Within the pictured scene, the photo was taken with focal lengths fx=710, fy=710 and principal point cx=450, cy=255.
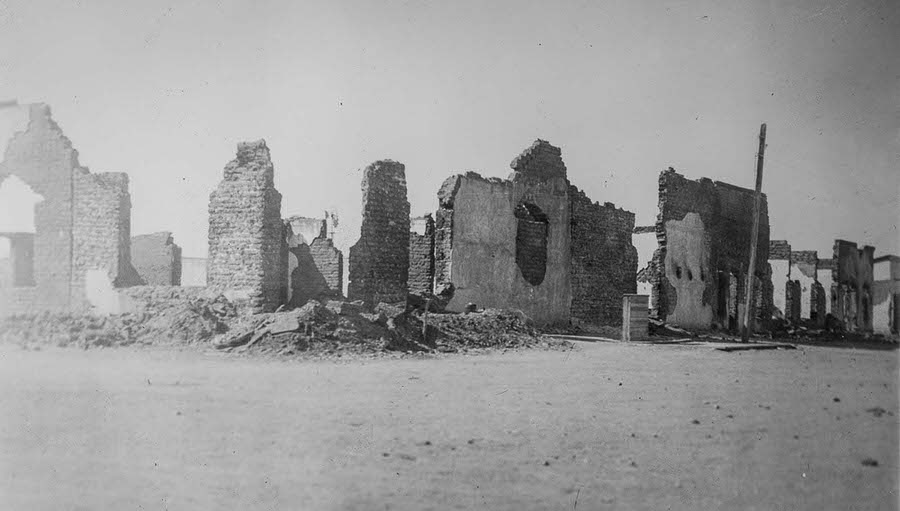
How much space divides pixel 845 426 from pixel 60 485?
536 centimetres

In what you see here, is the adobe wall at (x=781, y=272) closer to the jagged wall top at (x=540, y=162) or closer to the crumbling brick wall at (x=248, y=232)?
the jagged wall top at (x=540, y=162)

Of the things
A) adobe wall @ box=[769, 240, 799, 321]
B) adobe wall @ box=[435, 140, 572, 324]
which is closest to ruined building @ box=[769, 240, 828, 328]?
adobe wall @ box=[769, 240, 799, 321]

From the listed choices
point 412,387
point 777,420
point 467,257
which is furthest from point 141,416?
point 467,257

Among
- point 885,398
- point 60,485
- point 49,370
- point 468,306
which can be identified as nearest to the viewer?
point 60,485

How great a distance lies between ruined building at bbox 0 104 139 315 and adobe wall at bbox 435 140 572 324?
6879mm

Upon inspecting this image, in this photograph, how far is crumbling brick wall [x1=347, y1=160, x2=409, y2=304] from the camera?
588 inches

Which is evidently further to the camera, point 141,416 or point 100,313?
point 100,313

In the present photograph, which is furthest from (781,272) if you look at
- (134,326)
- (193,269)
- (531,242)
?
(134,326)

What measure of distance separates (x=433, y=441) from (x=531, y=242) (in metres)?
13.9

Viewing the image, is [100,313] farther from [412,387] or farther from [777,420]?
[777,420]

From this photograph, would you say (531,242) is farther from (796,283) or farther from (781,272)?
(796,283)

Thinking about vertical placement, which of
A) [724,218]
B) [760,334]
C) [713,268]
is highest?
[724,218]

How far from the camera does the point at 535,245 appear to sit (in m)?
18.5

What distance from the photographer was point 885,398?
7.00 m
